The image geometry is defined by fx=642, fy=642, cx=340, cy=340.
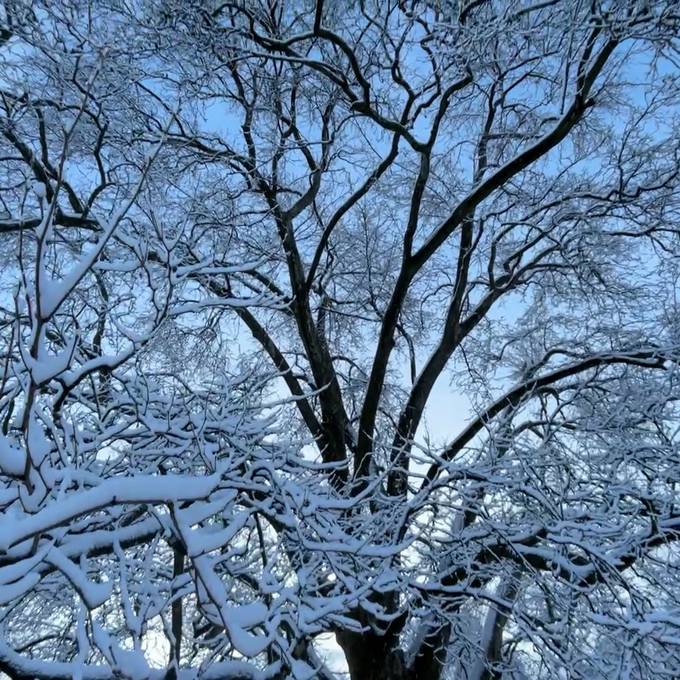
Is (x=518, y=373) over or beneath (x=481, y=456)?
over

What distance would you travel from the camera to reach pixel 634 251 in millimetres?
7715

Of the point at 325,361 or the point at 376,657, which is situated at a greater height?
the point at 325,361

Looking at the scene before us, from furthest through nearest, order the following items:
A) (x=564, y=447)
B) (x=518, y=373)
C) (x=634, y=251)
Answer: (x=518, y=373) < (x=634, y=251) < (x=564, y=447)

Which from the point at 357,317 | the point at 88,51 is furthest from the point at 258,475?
the point at 357,317

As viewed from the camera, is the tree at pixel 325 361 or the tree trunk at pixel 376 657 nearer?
the tree at pixel 325 361

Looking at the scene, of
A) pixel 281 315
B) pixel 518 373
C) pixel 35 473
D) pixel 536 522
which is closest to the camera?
pixel 35 473

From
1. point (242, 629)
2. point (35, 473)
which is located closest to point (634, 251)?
point (242, 629)

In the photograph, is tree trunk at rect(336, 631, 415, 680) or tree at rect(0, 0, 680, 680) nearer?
tree at rect(0, 0, 680, 680)

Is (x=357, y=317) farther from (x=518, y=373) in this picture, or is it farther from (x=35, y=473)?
(x=35, y=473)

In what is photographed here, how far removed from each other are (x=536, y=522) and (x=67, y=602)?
3.37m

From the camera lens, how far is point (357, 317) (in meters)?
8.62

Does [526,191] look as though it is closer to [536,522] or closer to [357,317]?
[357,317]

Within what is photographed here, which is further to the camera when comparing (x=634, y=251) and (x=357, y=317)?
(x=357, y=317)

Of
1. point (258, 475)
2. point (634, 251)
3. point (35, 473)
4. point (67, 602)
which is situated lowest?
point (67, 602)
